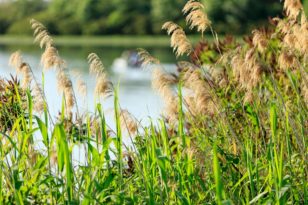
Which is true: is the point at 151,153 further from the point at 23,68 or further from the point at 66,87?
the point at 23,68

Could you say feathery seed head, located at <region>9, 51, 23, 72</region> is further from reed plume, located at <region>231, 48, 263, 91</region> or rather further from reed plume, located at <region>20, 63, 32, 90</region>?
reed plume, located at <region>231, 48, 263, 91</region>

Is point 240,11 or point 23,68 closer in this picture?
point 23,68

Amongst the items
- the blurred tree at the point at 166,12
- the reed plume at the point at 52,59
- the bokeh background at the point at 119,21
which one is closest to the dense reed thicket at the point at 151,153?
the reed plume at the point at 52,59

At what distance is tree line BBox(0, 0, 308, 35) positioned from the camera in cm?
9006

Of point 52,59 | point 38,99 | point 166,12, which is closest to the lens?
point 52,59

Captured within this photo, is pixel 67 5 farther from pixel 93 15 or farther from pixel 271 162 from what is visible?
pixel 271 162

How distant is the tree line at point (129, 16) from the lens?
9006 centimetres

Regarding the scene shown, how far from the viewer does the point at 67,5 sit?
399 ft

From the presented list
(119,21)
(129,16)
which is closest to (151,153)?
(119,21)

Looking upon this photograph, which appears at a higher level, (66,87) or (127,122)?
(66,87)

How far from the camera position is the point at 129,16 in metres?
103

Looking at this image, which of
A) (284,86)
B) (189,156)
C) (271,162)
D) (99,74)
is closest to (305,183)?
(271,162)

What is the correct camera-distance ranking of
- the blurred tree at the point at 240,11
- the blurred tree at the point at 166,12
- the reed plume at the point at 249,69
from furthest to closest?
the blurred tree at the point at 166,12
the blurred tree at the point at 240,11
the reed plume at the point at 249,69

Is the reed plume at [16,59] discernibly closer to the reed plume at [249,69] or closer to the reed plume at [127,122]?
the reed plume at [127,122]
